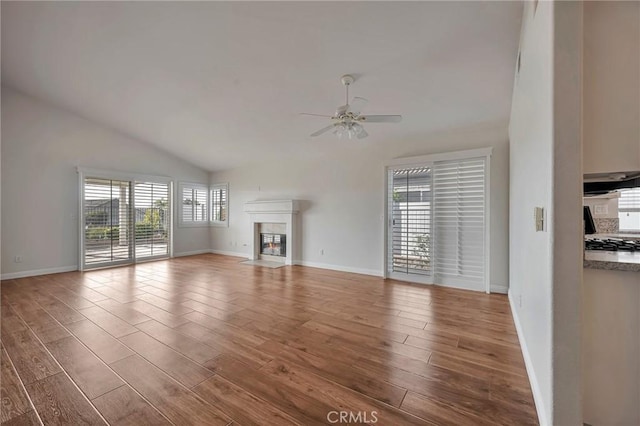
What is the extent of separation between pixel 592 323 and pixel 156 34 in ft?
14.4

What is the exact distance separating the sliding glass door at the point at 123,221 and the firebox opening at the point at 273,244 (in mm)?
2602

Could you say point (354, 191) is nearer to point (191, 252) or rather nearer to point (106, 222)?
point (191, 252)

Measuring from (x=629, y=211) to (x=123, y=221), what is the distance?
8.36m

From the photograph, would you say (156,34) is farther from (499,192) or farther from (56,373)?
(499,192)

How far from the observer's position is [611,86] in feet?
4.38

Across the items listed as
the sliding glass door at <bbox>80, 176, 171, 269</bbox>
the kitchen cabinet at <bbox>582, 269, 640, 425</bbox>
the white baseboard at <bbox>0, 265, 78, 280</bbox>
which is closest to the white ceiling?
the sliding glass door at <bbox>80, 176, 171, 269</bbox>

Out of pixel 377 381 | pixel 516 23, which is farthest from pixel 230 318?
pixel 516 23

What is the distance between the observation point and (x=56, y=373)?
199cm

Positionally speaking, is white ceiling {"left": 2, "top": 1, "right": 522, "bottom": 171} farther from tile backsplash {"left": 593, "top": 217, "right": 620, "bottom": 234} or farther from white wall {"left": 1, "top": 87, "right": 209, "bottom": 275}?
tile backsplash {"left": 593, "top": 217, "right": 620, "bottom": 234}

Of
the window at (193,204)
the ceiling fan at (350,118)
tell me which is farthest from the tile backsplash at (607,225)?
the window at (193,204)

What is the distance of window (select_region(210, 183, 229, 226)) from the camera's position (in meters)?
7.69

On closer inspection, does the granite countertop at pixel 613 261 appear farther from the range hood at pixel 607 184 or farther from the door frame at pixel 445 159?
the door frame at pixel 445 159

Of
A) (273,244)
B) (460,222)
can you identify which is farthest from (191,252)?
(460,222)

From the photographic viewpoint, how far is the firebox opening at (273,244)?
21.1ft
